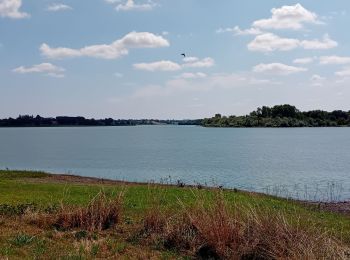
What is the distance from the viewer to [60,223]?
49.1 feet

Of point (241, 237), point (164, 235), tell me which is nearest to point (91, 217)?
point (164, 235)

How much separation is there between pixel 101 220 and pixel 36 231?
199 cm

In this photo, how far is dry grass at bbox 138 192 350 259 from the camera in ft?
36.3

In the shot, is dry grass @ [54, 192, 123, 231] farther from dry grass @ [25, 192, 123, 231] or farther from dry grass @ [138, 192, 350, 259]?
dry grass @ [138, 192, 350, 259]

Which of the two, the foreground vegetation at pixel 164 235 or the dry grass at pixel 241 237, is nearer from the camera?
the dry grass at pixel 241 237

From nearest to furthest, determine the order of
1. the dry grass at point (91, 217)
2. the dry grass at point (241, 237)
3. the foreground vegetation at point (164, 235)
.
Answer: the dry grass at point (241, 237), the foreground vegetation at point (164, 235), the dry grass at point (91, 217)

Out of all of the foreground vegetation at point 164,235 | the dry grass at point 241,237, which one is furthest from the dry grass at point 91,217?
the dry grass at point 241,237

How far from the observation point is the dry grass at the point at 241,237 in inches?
436

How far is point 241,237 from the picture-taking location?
39.7ft

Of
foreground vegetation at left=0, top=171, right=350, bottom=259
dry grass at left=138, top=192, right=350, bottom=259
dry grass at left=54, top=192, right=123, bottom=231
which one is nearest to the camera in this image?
dry grass at left=138, top=192, right=350, bottom=259

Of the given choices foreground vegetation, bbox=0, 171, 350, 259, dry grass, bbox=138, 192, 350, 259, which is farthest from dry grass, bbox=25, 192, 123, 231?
dry grass, bbox=138, 192, 350, 259

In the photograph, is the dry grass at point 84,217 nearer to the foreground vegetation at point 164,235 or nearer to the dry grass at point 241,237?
the foreground vegetation at point 164,235

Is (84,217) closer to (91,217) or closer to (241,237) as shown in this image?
(91,217)

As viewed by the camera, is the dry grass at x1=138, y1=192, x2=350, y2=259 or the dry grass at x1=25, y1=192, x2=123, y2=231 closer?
the dry grass at x1=138, y1=192, x2=350, y2=259
